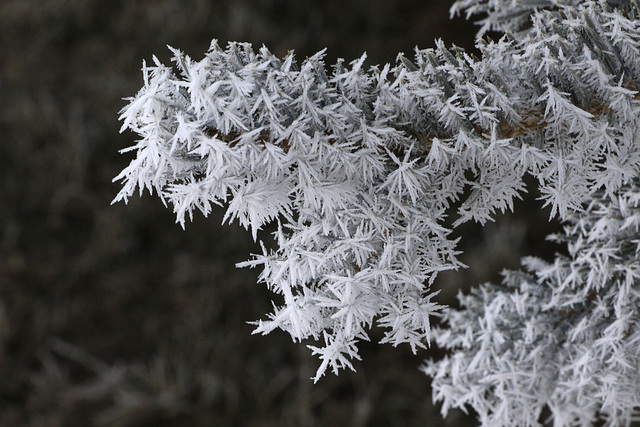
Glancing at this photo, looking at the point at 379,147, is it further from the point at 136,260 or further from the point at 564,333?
the point at 136,260

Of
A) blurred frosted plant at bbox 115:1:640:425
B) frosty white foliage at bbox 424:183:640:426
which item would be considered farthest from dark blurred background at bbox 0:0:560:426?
blurred frosted plant at bbox 115:1:640:425

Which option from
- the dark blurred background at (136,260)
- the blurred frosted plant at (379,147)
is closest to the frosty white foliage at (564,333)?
the blurred frosted plant at (379,147)

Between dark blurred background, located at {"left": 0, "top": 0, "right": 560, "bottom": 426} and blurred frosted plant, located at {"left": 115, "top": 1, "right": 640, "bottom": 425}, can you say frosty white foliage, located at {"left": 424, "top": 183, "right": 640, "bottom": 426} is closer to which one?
blurred frosted plant, located at {"left": 115, "top": 1, "right": 640, "bottom": 425}

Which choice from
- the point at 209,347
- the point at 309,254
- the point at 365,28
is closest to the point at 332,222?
the point at 309,254

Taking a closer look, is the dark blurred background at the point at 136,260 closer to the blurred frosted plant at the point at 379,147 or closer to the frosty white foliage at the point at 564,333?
the frosty white foliage at the point at 564,333

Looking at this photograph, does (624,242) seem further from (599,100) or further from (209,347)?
(209,347)

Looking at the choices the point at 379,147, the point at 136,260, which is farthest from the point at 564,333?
the point at 136,260
